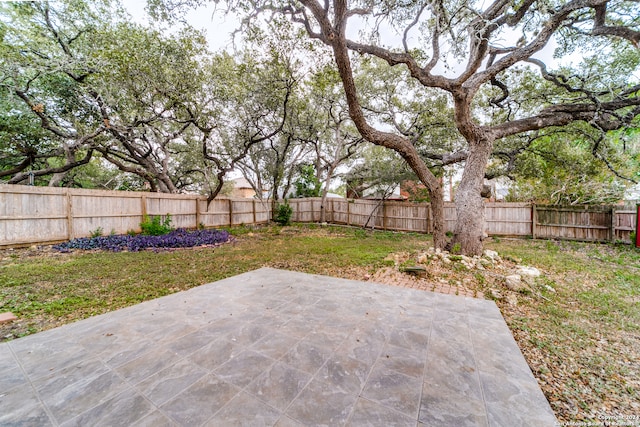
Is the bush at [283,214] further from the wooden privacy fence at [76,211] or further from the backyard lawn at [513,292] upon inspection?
the backyard lawn at [513,292]

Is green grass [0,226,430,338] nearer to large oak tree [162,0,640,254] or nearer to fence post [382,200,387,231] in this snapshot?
large oak tree [162,0,640,254]

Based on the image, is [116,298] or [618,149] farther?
[618,149]

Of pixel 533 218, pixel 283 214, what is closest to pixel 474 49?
pixel 533 218

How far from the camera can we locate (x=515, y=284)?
346 centimetres

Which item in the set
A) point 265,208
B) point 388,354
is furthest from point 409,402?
point 265,208

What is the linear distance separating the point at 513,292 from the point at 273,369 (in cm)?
354

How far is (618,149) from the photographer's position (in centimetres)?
682

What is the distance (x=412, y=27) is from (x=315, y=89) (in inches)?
194

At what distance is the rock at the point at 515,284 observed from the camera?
3404mm

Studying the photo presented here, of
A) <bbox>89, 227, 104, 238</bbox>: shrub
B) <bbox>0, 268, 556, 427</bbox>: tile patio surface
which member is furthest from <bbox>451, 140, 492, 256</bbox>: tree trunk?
<bbox>89, 227, 104, 238</bbox>: shrub

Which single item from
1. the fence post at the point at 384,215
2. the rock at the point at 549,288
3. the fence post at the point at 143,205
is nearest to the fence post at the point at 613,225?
the rock at the point at 549,288

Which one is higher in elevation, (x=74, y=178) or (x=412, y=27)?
(x=412, y=27)

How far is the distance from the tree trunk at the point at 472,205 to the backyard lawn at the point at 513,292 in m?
0.83

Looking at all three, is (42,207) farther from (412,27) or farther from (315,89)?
(412,27)
